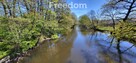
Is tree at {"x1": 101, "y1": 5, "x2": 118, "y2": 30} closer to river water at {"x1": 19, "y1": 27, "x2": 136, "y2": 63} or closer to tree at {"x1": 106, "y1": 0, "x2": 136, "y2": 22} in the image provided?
tree at {"x1": 106, "y1": 0, "x2": 136, "y2": 22}

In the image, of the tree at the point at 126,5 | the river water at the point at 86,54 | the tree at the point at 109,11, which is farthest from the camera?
the river water at the point at 86,54

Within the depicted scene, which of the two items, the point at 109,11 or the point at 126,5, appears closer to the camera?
the point at 126,5

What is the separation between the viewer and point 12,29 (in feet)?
31.8

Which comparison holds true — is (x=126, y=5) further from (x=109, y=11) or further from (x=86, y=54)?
(x=109, y=11)

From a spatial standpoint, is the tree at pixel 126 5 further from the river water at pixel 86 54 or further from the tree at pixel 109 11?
the river water at pixel 86 54

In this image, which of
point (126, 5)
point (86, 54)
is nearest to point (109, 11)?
point (86, 54)

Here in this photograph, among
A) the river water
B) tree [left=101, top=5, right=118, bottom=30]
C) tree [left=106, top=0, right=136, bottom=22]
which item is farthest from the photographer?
the river water

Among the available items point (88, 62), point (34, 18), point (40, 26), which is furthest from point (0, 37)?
point (88, 62)

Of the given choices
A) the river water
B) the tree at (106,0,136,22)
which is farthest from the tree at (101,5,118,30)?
the river water

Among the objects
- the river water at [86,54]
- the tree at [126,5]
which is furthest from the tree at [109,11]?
the river water at [86,54]

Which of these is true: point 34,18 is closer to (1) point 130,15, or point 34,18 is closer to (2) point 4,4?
(2) point 4,4

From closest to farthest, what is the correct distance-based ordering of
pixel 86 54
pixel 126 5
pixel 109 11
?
1. pixel 126 5
2. pixel 86 54
3. pixel 109 11

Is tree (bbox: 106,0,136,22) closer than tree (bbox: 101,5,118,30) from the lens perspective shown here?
Yes

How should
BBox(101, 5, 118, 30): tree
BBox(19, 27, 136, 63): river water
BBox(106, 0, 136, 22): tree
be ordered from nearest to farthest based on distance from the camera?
1. BBox(106, 0, 136, 22): tree
2. BBox(101, 5, 118, 30): tree
3. BBox(19, 27, 136, 63): river water
